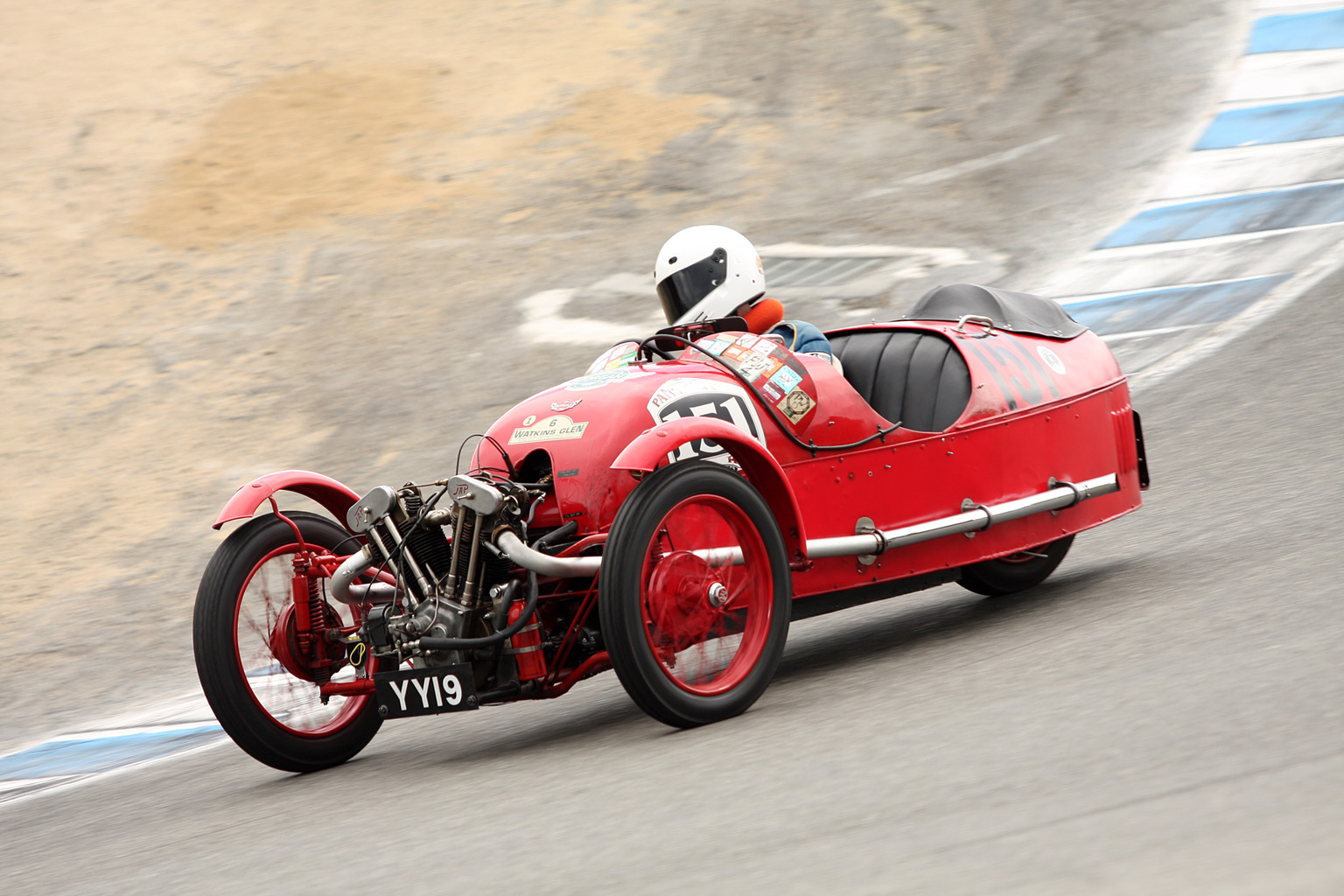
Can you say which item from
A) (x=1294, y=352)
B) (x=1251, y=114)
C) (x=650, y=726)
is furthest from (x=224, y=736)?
(x=1251, y=114)

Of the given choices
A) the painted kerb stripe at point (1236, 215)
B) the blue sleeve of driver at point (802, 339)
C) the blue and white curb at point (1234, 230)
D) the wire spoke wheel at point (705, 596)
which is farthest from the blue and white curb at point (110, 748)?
the painted kerb stripe at point (1236, 215)

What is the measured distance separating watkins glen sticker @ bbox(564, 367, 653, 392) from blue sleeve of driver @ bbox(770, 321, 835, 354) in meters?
0.71

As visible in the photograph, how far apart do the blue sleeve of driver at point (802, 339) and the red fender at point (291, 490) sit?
5.88ft

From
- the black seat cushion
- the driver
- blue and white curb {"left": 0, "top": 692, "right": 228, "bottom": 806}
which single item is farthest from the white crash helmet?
blue and white curb {"left": 0, "top": 692, "right": 228, "bottom": 806}

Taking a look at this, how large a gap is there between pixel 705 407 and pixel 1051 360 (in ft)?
6.38

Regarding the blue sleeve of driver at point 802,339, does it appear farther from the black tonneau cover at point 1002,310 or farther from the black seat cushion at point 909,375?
the black tonneau cover at point 1002,310

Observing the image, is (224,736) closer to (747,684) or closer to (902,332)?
(747,684)

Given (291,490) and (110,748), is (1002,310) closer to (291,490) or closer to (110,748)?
(291,490)

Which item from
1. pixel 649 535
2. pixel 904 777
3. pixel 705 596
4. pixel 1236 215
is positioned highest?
pixel 1236 215

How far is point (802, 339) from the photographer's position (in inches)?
236

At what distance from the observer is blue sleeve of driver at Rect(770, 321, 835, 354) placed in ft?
19.6

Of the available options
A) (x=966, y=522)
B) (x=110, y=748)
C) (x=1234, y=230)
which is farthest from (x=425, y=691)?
(x=1234, y=230)

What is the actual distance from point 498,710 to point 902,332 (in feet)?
7.82

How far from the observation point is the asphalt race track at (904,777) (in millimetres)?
3223
